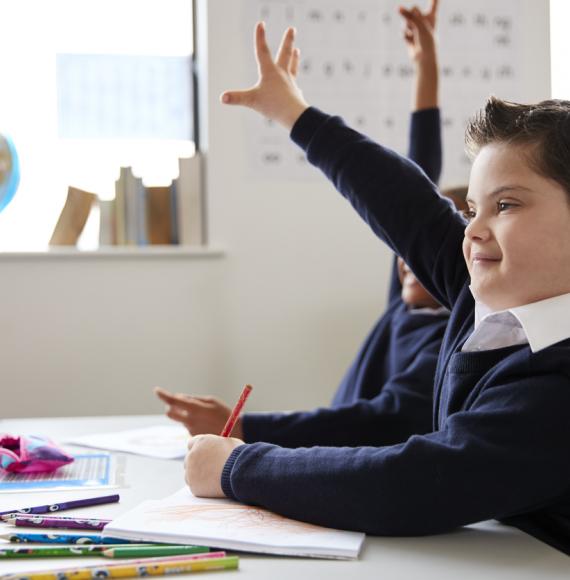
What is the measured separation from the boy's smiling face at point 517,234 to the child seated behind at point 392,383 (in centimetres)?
57

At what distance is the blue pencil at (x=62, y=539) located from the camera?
0.76 m

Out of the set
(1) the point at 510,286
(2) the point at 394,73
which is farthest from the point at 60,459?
(2) the point at 394,73

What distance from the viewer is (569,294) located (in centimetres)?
83

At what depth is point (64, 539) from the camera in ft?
2.52

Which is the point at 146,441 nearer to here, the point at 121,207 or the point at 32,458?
the point at 32,458

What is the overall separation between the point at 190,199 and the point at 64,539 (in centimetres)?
211

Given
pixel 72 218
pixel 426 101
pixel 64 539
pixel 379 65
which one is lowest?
pixel 64 539

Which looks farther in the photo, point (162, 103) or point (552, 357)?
point (162, 103)

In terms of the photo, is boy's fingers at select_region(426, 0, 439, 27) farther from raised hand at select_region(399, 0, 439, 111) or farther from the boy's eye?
the boy's eye

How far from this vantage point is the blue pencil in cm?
76

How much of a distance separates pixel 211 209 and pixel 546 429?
2168 millimetres

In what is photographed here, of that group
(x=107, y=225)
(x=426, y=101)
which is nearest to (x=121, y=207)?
(x=107, y=225)

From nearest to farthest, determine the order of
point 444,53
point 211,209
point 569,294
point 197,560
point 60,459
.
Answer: point 197,560, point 569,294, point 60,459, point 211,209, point 444,53

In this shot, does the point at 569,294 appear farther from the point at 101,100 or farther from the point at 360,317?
the point at 101,100
